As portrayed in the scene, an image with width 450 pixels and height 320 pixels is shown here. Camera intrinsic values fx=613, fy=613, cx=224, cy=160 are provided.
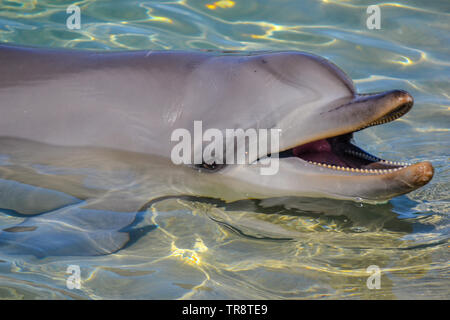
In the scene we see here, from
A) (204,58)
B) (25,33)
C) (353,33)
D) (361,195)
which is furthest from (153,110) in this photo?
(353,33)

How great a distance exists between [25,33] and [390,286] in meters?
6.45

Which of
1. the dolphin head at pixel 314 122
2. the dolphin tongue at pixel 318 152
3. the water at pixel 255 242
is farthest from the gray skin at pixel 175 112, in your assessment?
the dolphin tongue at pixel 318 152

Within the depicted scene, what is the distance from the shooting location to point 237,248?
421cm

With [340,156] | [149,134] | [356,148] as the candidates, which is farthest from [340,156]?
[149,134]

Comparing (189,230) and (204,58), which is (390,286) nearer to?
(189,230)

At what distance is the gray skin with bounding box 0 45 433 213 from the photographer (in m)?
4.39

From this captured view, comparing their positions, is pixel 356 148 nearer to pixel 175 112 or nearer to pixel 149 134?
pixel 175 112

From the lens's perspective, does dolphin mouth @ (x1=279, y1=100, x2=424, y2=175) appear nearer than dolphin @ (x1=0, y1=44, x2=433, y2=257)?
No

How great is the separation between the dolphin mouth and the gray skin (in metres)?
0.09

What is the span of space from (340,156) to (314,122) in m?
0.53

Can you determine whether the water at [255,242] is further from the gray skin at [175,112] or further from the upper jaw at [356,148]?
the upper jaw at [356,148]

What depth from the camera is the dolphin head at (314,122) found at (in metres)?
4.28

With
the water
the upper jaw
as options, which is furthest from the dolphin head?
the water

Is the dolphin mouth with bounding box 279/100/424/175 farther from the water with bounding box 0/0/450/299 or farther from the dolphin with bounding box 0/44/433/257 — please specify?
the water with bounding box 0/0/450/299
